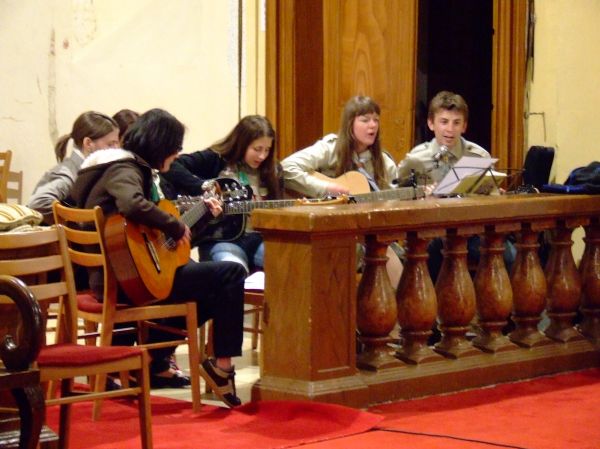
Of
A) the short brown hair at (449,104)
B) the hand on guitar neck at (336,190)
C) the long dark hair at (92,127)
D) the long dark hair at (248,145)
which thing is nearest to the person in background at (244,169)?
the long dark hair at (248,145)

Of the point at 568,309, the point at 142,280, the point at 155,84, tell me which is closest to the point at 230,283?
the point at 142,280

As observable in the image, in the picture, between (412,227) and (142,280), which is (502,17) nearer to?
(412,227)

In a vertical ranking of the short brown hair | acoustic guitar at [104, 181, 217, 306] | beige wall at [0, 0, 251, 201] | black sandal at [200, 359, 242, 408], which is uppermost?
beige wall at [0, 0, 251, 201]

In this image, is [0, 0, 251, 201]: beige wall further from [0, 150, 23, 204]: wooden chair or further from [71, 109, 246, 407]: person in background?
[71, 109, 246, 407]: person in background

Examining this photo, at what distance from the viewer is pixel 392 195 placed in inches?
232

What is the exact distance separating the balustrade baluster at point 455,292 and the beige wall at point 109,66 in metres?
2.75

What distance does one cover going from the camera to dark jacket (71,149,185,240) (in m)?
4.56

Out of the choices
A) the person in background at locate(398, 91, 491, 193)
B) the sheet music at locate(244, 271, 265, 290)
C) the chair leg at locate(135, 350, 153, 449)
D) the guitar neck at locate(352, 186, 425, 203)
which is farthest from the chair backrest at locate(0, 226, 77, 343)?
the person in background at locate(398, 91, 491, 193)

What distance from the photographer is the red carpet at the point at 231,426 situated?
4.15 meters

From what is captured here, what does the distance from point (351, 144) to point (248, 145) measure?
25.2 inches

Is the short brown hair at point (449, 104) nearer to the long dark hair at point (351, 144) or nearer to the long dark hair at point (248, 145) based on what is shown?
the long dark hair at point (351, 144)

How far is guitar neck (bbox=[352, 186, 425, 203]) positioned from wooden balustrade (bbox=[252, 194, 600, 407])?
2.42 ft

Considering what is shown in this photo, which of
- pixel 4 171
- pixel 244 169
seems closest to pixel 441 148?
pixel 244 169

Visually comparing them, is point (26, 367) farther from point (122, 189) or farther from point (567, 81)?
point (567, 81)
